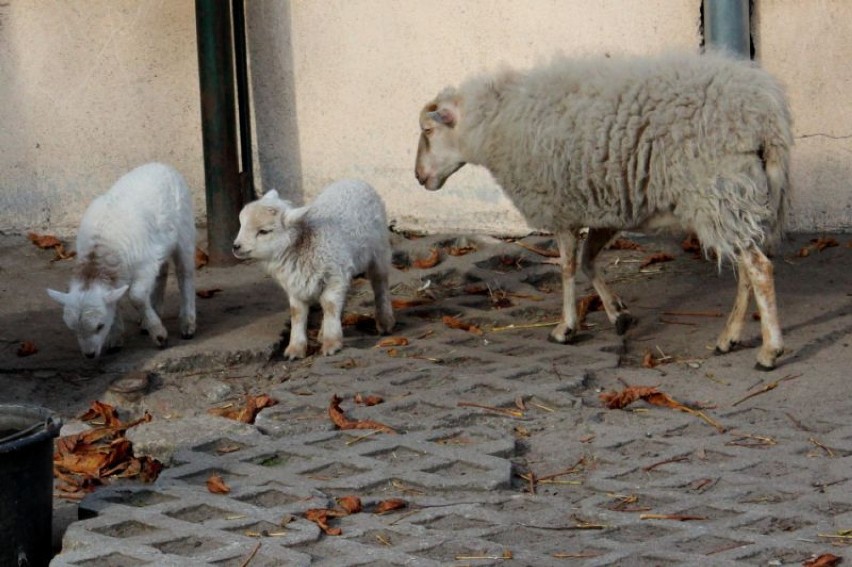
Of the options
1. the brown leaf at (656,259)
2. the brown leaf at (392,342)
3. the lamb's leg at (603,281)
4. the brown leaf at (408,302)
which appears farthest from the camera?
the brown leaf at (656,259)

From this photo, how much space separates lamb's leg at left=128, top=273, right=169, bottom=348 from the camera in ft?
23.5

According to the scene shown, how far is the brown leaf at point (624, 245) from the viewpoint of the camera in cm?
877

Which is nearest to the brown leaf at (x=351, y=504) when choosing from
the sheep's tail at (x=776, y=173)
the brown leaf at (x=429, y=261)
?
the sheep's tail at (x=776, y=173)

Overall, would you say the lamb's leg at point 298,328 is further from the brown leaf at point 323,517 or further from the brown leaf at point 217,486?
the brown leaf at point 323,517

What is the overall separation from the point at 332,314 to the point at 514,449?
72.0 inches

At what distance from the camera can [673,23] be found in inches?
339

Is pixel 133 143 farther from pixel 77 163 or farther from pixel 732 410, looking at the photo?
pixel 732 410

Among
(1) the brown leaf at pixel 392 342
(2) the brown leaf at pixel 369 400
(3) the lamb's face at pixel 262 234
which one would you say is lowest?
(2) the brown leaf at pixel 369 400

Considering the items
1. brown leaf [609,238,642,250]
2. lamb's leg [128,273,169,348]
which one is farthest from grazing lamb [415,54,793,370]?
lamb's leg [128,273,169,348]

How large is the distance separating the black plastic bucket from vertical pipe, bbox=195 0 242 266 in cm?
434

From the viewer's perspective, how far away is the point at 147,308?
7191 millimetres

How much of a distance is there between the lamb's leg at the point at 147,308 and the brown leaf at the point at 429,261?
199 cm

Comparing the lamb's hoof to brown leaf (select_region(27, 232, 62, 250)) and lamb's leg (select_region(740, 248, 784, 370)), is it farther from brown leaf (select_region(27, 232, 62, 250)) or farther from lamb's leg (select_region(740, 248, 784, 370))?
brown leaf (select_region(27, 232, 62, 250))

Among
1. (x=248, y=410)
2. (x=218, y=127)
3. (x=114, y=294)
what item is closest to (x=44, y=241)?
(x=218, y=127)
